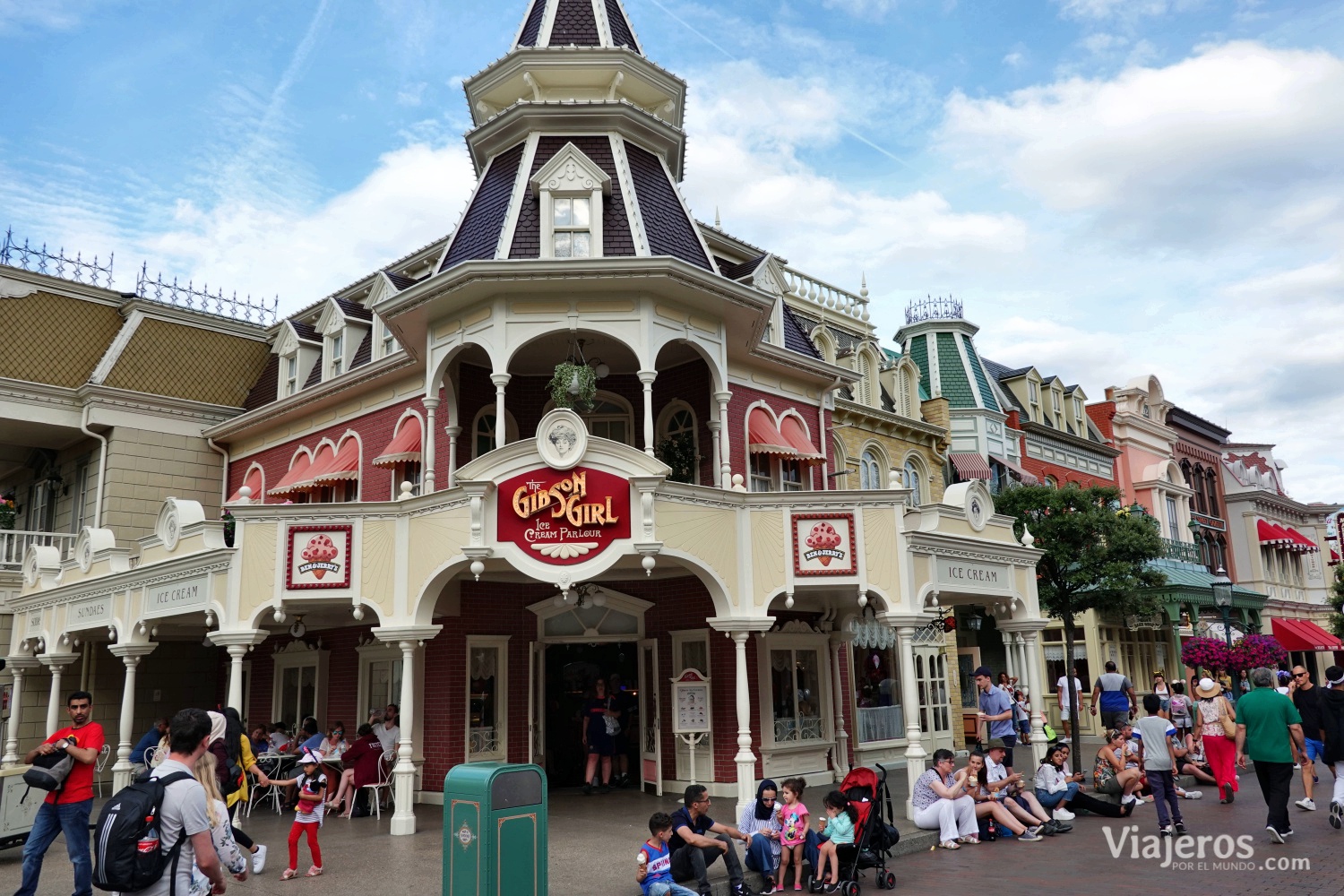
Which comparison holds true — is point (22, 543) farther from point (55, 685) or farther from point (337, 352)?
point (337, 352)

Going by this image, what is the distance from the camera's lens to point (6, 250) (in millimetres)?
24328

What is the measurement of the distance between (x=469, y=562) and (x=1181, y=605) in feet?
87.1

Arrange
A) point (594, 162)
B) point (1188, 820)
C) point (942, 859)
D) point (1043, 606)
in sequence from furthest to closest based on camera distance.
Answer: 1. point (1043, 606)
2. point (594, 162)
3. point (1188, 820)
4. point (942, 859)

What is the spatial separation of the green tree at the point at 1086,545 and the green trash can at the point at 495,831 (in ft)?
48.0

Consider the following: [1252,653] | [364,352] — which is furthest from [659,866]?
[1252,653]

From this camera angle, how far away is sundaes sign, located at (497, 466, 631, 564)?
46.9ft

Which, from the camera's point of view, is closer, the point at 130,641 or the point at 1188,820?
the point at 1188,820

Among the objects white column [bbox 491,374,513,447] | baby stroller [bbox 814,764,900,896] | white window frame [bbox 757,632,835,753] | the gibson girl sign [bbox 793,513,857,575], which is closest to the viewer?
baby stroller [bbox 814,764,900,896]

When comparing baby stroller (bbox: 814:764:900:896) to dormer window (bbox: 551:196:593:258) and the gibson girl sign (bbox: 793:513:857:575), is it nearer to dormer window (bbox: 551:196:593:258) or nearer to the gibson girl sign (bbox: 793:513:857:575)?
the gibson girl sign (bbox: 793:513:857:575)

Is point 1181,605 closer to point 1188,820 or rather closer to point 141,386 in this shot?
point 1188,820

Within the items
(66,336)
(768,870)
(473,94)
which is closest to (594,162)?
(473,94)

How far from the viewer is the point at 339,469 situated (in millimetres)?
20578

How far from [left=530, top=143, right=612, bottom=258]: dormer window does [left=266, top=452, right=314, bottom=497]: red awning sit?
8473 mm

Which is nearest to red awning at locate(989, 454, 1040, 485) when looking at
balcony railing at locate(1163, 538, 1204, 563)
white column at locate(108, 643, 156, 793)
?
balcony railing at locate(1163, 538, 1204, 563)
